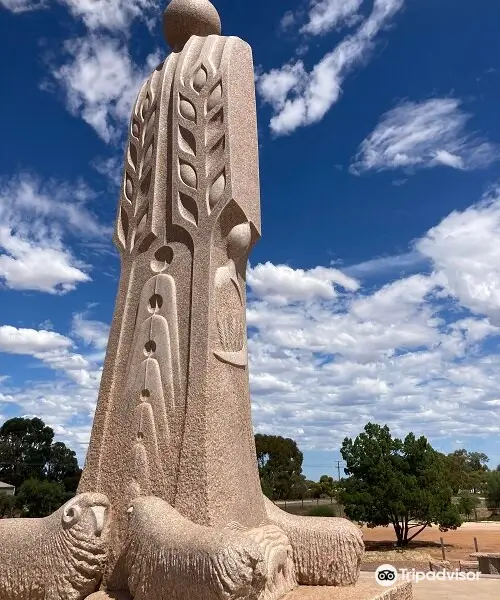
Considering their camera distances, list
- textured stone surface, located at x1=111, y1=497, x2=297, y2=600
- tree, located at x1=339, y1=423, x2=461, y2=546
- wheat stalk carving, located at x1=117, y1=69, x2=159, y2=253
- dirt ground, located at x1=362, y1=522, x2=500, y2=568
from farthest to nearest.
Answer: tree, located at x1=339, y1=423, x2=461, y2=546, dirt ground, located at x1=362, y1=522, x2=500, y2=568, wheat stalk carving, located at x1=117, y1=69, x2=159, y2=253, textured stone surface, located at x1=111, y1=497, x2=297, y2=600

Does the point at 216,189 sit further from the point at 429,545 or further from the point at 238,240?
the point at 429,545

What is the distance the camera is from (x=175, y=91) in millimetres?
6176

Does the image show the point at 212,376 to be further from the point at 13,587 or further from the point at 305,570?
the point at 13,587

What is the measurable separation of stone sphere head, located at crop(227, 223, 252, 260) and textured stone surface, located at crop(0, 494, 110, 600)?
103 inches

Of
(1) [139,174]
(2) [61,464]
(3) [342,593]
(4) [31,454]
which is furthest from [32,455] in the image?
(3) [342,593]

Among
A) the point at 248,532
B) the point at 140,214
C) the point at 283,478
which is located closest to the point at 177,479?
the point at 248,532

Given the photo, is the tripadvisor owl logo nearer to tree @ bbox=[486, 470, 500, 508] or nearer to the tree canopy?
the tree canopy

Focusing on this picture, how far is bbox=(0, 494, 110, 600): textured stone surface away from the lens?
14.0ft

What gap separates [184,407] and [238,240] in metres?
1.71

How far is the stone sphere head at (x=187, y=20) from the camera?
679cm

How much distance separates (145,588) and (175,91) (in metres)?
→ 4.89

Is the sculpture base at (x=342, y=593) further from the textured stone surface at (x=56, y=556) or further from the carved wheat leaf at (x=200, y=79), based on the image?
the carved wheat leaf at (x=200, y=79)

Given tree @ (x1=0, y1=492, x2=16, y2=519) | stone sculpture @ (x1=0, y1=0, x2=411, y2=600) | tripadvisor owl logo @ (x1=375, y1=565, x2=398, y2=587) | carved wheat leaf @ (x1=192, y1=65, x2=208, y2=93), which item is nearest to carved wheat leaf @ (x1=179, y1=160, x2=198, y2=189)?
→ stone sculpture @ (x1=0, y1=0, x2=411, y2=600)

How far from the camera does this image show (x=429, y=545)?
21.3 metres
